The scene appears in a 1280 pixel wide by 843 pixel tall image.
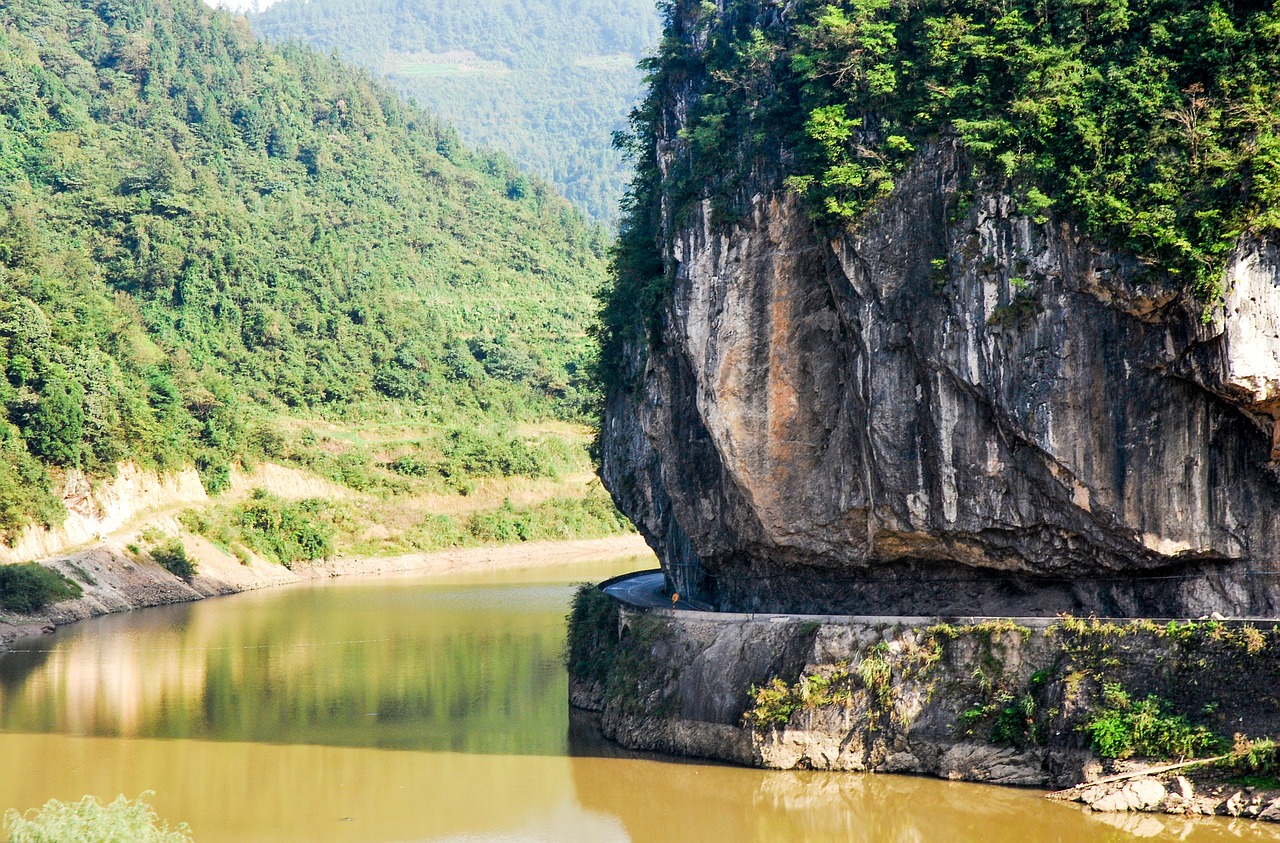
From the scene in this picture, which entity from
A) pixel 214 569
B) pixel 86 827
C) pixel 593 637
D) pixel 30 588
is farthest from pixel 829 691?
pixel 214 569

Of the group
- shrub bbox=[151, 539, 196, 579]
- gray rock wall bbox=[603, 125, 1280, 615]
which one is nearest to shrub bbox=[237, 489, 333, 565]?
shrub bbox=[151, 539, 196, 579]

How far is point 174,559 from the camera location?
54.4 metres

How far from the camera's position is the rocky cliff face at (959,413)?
21.3 metres

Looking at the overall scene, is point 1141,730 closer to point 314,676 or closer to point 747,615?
point 747,615

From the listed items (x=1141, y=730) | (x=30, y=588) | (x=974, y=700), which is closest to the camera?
(x=1141, y=730)

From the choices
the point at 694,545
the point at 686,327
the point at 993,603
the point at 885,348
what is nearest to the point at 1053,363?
the point at 885,348

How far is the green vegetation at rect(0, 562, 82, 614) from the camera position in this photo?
44.1 m

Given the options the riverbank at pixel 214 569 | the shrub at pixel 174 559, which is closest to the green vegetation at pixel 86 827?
the riverbank at pixel 214 569

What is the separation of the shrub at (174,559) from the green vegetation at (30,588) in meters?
6.66

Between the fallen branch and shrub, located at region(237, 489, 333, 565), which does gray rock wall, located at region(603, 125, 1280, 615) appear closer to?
the fallen branch

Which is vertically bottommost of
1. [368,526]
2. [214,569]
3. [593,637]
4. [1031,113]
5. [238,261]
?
[593,637]

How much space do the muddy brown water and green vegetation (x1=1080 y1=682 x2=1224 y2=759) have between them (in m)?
1.07

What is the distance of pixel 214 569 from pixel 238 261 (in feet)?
98.2

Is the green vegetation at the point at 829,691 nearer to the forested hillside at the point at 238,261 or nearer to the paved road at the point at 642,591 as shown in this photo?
the paved road at the point at 642,591
